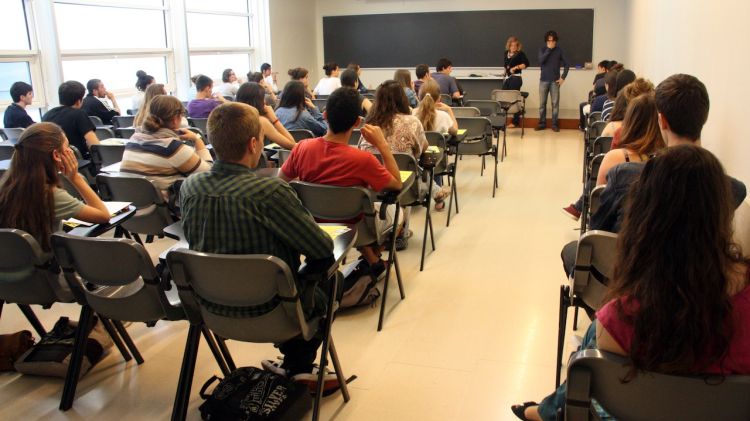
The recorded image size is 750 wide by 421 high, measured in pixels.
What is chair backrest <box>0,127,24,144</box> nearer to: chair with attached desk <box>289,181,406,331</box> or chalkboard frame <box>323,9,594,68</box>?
chair with attached desk <box>289,181,406,331</box>

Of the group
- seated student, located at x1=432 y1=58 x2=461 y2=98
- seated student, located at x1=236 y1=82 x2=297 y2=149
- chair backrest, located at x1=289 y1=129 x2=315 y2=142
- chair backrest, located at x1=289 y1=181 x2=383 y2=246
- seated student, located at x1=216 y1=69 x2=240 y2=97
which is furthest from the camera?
seated student, located at x1=216 y1=69 x2=240 y2=97

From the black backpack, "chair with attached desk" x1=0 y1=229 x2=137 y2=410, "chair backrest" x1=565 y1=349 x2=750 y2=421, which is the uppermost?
"chair backrest" x1=565 y1=349 x2=750 y2=421

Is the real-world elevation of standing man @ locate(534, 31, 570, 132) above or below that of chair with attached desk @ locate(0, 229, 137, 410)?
above

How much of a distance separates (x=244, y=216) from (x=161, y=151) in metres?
1.90

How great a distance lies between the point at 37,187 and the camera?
2660 millimetres

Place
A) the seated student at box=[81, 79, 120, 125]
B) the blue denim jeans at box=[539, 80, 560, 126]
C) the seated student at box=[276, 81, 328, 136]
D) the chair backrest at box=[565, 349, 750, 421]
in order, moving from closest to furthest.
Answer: the chair backrest at box=[565, 349, 750, 421], the seated student at box=[276, 81, 328, 136], the seated student at box=[81, 79, 120, 125], the blue denim jeans at box=[539, 80, 560, 126]

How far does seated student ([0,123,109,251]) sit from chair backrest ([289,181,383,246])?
1.11 metres

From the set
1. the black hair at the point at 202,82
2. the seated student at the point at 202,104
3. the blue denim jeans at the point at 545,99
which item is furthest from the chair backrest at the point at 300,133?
the blue denim jeans at the point at 545,99

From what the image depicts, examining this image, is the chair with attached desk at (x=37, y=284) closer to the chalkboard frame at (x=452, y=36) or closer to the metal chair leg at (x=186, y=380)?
the metal chair leg at (x=186, y=380)

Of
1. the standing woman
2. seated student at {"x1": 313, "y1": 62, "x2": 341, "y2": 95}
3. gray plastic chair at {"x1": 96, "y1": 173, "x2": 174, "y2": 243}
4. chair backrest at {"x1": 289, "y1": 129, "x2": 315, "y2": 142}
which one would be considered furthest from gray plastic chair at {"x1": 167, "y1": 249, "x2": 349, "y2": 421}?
the standing woman

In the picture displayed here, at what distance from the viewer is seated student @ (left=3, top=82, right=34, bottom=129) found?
571 centimetres

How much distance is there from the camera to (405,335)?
3326 millimetres

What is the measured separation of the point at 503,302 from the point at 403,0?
9768 millimetres

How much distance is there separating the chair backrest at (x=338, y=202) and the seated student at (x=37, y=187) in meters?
1.11
